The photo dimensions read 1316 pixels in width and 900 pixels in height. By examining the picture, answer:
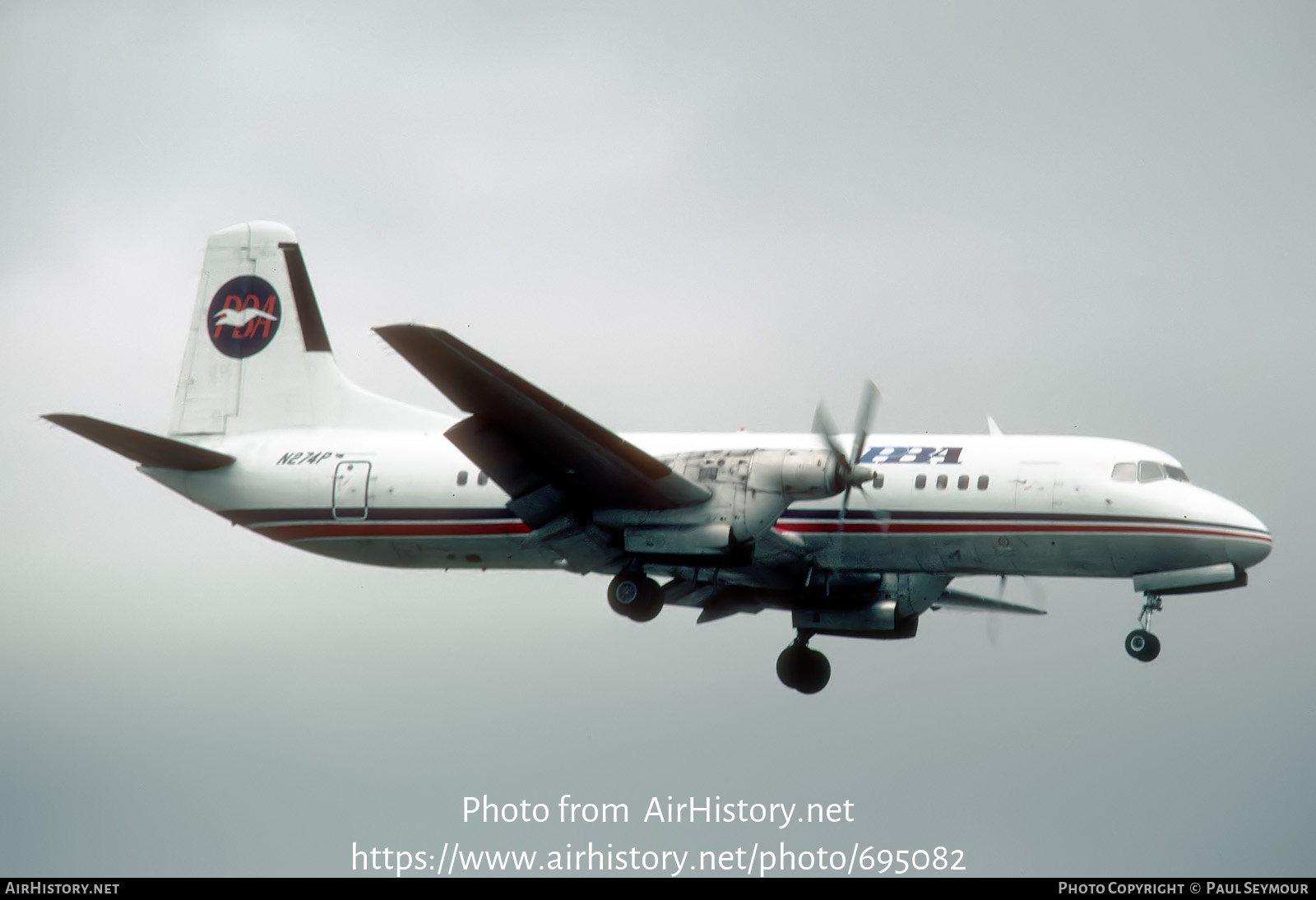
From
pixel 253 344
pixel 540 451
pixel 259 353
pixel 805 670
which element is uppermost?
pixel 253 344

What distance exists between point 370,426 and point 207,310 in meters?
5.39

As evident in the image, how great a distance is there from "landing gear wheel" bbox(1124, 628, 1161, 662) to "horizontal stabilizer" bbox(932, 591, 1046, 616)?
202 inches

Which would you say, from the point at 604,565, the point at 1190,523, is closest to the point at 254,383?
the point at 604,565

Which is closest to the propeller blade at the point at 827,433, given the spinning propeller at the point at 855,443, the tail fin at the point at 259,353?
the spinning propeller at the point at 855,443

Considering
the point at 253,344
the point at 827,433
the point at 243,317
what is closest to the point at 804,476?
the point at 827,433

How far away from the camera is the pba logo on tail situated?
29.4 m

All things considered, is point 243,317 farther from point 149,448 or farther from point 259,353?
point 149,448

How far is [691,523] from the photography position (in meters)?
22.4

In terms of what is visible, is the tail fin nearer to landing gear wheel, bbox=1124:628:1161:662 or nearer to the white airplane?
the white airplane

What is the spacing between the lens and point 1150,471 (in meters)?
22.6

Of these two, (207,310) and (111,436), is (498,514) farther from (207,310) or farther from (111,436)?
(207,310)

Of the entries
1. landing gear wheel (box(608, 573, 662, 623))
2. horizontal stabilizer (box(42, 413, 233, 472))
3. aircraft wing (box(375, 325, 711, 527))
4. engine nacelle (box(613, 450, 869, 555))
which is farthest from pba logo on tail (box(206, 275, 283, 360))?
landing gear wheel (box(608, 573, 662, 623))

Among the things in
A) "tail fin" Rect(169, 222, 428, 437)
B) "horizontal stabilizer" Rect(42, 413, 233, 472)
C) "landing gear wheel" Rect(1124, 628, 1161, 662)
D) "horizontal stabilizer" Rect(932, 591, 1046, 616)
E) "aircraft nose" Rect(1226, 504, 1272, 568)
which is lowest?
"landing gear wheel" Rect(1124, 628, 1161, 662)

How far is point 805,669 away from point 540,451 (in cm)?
767
